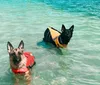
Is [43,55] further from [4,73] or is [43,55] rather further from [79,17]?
[79,17]

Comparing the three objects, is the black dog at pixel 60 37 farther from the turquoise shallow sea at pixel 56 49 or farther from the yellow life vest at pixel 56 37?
the turquoise shallow sea at pixel 56 49

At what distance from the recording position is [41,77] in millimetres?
8695

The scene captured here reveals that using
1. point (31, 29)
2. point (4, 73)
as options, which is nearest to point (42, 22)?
point (31, 29)

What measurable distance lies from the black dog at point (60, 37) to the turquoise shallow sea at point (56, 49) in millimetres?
379

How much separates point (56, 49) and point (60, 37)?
0.84 metres

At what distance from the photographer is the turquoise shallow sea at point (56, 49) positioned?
870 cm

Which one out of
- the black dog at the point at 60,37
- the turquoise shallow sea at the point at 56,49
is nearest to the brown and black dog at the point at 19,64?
the turquoise shallow sea at the point at 56,49

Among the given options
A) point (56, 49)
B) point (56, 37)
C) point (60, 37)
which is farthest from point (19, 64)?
point (56, 49)

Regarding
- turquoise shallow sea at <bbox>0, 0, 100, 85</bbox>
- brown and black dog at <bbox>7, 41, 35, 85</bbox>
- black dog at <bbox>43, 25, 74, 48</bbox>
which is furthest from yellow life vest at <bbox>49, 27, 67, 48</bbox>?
brown and black dog at <bbox>7, 41, 35, 85</bbox>

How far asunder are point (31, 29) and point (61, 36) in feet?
15.5

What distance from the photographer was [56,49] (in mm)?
11258

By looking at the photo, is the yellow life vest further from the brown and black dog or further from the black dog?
the brown and black dog

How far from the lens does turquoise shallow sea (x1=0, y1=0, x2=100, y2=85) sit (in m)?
Answer: 8.70

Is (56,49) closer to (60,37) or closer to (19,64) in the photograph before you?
(60,37)
